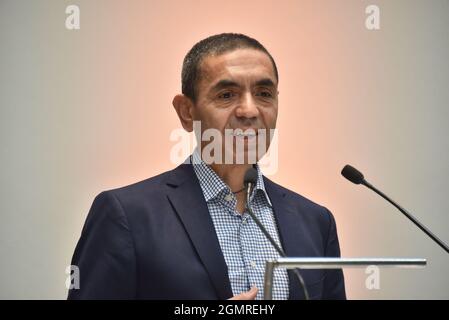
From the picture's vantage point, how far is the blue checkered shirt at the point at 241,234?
1563mm

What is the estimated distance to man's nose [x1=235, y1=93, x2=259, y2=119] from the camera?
5.41 ft

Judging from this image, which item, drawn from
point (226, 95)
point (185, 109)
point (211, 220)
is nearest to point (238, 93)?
point (226, 95)

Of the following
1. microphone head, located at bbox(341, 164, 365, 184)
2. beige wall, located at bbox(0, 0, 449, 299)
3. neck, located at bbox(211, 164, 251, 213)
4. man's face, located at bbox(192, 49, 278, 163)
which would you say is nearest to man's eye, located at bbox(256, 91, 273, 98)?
man's face, located at bbox(192, 49, 278, 163)

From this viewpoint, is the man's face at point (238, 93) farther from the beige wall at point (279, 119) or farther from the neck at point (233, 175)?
the beige wall at point (279, 119)

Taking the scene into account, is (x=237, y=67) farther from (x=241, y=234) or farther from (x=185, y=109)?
(x=241, y=234)

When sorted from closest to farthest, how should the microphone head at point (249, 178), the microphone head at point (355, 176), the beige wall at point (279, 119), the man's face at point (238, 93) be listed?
the microphone head at point (249, 178), the microphone head at point (355, 176), the man's face at point (238, 93), the beige wall at point (279, 119)

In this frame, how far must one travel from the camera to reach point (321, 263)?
113 cm

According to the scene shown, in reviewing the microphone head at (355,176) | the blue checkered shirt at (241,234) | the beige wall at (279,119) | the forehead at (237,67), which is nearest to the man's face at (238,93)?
the forehead at (237,67)

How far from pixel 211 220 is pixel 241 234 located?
3.4 inches

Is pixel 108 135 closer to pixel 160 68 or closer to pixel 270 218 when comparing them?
pixel 160 68

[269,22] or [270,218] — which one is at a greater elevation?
[269,22]

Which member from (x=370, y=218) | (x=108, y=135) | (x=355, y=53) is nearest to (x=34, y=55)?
(x=108, y=135)

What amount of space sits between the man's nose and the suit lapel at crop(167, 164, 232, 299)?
0.71 feet
